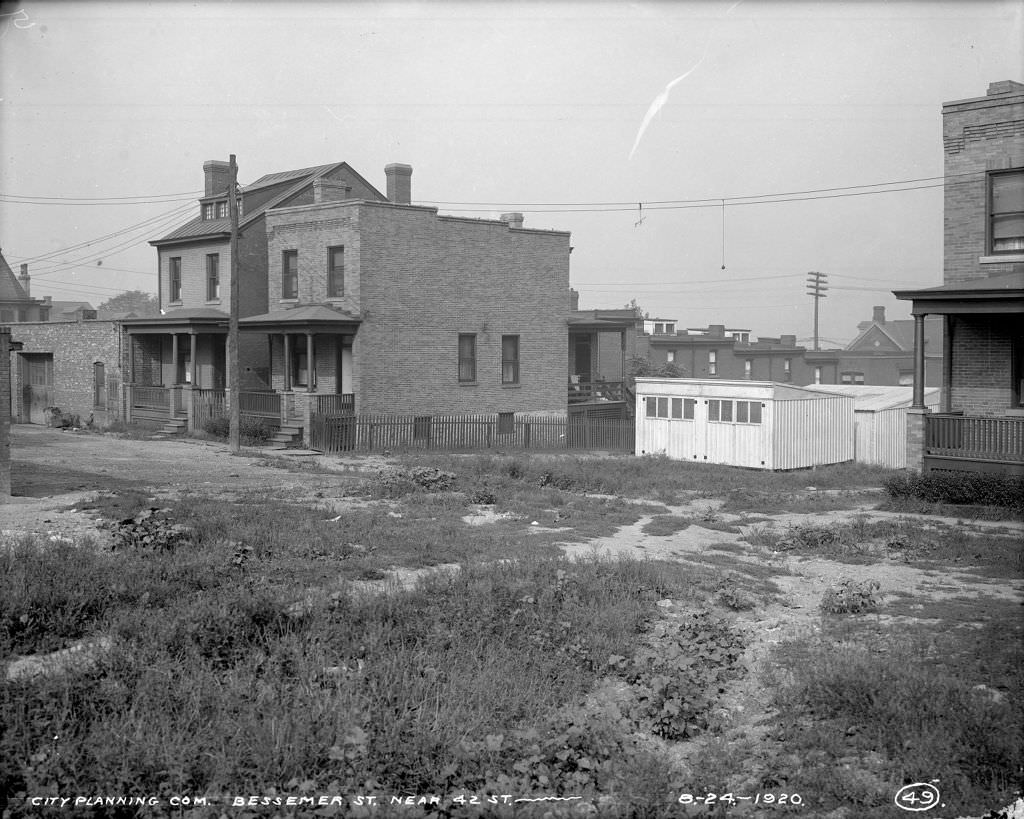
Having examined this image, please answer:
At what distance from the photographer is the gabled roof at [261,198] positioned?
3925cm

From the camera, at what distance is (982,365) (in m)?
21.8

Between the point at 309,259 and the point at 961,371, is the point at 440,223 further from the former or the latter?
the point at 961,371

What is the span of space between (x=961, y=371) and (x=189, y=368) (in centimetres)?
2997

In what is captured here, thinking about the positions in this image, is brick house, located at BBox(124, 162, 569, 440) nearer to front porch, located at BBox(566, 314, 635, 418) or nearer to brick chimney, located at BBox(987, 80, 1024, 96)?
front porch, located at BBox(566, 314, 635, 418)

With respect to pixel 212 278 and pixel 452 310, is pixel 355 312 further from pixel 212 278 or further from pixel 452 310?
pixel 212 278

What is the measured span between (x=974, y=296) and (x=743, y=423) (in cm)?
985

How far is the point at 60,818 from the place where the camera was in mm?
5773

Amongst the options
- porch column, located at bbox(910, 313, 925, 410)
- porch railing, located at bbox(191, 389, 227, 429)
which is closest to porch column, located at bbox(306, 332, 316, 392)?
porch railing, located at bbox(191, 389, 227, 429)

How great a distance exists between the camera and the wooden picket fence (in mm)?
31641

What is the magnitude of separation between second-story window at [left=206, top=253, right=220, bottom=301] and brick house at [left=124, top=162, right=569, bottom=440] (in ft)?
0.20

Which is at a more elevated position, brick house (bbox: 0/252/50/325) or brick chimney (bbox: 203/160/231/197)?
brick chimney (bbox: 203/160/231/197)

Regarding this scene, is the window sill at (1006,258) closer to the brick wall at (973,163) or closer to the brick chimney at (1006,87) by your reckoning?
the brick wall at (973,163)

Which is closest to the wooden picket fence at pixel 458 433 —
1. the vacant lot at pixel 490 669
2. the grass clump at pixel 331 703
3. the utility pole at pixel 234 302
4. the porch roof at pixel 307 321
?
the utility pole at pixel 234 302

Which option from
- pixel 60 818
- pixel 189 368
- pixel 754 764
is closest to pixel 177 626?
pixel 60 818
